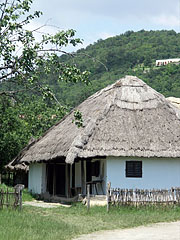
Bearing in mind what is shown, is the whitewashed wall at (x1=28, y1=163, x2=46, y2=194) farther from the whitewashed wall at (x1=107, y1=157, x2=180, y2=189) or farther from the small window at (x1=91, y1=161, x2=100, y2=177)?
the whitewashed wall at (x1=107, y1=157, x2=180, y2=189)

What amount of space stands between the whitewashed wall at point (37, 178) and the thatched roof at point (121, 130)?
2.89ft

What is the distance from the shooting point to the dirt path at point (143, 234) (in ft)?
31.0

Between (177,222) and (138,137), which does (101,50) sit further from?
(177,222)

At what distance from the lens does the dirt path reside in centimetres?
944

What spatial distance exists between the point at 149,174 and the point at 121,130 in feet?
6.70

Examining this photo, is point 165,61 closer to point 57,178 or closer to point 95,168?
point 57,178

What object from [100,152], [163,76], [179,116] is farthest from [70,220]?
[163,76]

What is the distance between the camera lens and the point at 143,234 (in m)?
9.87

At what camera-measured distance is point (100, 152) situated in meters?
15.9

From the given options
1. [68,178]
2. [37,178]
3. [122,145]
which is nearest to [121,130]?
[122,145]

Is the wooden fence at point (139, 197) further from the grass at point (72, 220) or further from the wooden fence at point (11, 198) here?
the wooden fence at point (11, 198)

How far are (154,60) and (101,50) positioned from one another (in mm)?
7763

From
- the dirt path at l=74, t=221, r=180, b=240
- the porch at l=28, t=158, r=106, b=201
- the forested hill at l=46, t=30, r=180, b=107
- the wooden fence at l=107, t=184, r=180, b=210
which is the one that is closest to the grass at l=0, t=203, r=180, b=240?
the wooden fence at l=107, t=184, r=180, b=210

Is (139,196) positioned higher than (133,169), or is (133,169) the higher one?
(133,169)
